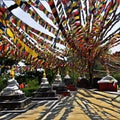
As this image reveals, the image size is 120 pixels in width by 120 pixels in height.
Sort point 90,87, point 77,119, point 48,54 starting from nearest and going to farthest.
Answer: point 77,119 → point 48,54 → point 90,87

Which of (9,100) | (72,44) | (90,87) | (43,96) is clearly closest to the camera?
(72,44)

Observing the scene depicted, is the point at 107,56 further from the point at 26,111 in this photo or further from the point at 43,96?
the point at 26,111

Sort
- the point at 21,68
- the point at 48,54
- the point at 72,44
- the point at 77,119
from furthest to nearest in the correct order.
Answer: the point at 21,68, the point at 48,54, the point at 72,44, the point at 77,119

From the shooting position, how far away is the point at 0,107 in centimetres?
1616

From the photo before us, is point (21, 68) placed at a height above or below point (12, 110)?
above

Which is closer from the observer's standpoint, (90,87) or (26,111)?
(26,111)

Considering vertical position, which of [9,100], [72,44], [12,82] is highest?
[72,44]

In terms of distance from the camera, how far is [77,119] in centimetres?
1197

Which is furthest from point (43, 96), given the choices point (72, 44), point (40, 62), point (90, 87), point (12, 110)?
point (90, 87)

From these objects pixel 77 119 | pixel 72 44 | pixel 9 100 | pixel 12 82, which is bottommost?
pixel 77 119

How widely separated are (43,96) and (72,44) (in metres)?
10.2

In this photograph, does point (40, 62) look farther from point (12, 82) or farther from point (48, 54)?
point (12, 82)

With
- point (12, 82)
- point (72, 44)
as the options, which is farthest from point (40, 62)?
point (72, 44)

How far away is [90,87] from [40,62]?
49.3 ft
